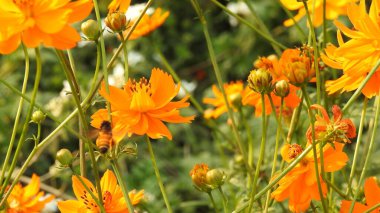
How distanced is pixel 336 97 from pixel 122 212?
1.15ft

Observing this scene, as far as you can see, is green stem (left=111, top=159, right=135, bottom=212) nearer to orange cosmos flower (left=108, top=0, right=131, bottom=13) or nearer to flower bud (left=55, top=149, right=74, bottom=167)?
flower bud (left=55, top=149, right=74, bottom=167)

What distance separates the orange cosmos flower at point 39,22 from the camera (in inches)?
27.8

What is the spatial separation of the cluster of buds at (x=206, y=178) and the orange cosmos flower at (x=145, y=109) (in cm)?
8

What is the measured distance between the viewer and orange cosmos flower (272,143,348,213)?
2.74 feet

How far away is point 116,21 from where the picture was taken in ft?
2.87

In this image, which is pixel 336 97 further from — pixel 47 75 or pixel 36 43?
pixel 47 75

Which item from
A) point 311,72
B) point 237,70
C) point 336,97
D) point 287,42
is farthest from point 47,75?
point 311,72

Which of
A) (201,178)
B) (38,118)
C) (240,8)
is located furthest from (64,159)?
(240,8)

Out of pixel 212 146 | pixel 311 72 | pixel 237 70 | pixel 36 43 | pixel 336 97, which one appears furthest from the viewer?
pixel 237 70

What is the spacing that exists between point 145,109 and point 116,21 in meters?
0.11

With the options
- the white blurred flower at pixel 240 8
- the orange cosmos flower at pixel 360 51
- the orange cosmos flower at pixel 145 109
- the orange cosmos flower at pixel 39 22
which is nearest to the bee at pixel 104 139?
the orange cosmos flower at pixel 145 109

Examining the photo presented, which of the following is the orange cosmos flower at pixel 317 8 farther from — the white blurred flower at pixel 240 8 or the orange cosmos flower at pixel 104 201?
the white blurred flower at pixel 240 8

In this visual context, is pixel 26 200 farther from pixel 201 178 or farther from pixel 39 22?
pixel 39 22

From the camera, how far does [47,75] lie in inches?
97.8
